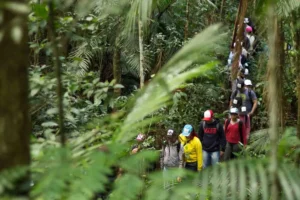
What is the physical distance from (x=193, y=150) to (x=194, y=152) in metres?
0.04

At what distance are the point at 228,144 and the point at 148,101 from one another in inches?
222

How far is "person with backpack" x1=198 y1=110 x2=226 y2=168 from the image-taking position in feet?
A: 23.0

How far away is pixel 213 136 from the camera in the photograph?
702 cm

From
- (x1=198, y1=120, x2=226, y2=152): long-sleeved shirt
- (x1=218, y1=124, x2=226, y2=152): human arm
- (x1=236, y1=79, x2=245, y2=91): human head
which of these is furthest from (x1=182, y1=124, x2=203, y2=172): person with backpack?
A: (x1=236, y1=79, x2=245, y2=91): human head

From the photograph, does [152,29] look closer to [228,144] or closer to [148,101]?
[228,144]

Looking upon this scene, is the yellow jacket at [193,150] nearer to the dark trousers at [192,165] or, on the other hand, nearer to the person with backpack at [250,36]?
the dark trousers at [192,165]

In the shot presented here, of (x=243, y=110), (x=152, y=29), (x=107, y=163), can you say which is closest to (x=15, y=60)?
(x=107, y=163)

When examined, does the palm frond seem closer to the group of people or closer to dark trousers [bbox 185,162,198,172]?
the group of people

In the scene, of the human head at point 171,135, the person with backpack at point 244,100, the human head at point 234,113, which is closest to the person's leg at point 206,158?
the human head at point 171,135

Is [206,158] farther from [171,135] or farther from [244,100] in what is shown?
[244,100]

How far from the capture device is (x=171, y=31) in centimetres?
1047

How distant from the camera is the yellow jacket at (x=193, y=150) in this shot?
22.3 feet

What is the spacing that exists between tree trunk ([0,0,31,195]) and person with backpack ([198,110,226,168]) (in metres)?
5.68

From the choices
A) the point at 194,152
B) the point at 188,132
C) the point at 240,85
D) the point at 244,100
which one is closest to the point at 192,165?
the point at 194,152
